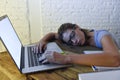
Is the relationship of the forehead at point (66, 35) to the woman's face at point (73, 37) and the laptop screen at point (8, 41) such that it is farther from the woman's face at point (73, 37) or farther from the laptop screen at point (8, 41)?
the laptop screen at point (8, 41)

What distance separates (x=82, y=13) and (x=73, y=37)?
1.96 meters

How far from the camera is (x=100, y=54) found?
1.17 meters

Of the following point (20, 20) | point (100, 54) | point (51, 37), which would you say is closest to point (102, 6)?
point (20, 20)

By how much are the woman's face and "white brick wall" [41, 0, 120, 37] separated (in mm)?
1816

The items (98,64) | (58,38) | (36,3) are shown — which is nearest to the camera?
(98,64)

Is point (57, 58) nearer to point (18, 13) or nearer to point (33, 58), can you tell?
point (33, 58)

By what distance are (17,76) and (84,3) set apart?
97.6 inches

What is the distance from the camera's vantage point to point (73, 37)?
5.17ft

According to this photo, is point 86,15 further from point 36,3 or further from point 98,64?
point 98,64

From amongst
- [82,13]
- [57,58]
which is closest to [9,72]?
[57,58]

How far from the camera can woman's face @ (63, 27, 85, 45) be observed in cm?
156

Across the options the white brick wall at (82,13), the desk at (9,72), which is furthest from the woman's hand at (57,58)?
the white brick wall at (82,13)

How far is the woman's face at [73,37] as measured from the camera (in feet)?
5.11

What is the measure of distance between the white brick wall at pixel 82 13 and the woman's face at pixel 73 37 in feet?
5.96
